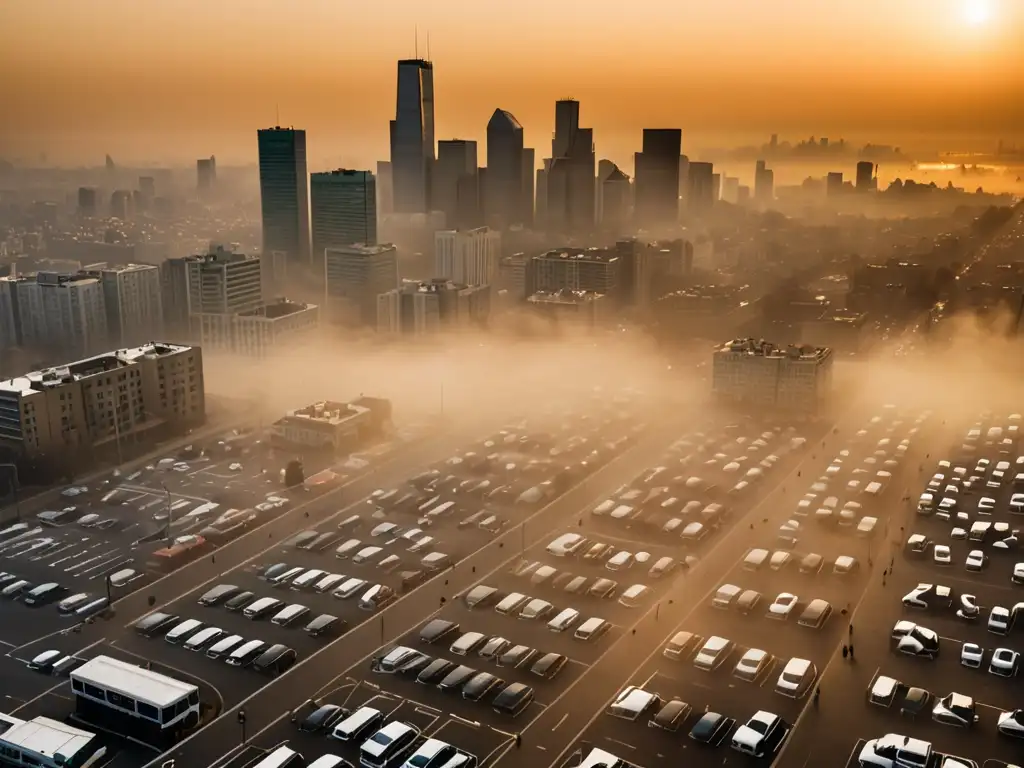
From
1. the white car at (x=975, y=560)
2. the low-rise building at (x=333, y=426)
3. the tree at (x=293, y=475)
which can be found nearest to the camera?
the white car at (x=975, y=560)

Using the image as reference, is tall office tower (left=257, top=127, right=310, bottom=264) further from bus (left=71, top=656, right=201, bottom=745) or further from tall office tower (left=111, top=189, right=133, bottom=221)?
bus (left=71, top=656, right=201, bottom=745)

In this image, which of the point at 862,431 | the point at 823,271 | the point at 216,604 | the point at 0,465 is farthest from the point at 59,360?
the point at 823,271

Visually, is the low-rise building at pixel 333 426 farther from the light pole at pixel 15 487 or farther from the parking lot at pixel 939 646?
the parking lot at pixel 939 646

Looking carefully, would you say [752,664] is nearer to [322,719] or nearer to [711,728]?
[711,728]

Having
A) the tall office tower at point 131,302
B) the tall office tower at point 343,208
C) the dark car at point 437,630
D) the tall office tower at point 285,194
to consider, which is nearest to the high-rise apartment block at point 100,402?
the tall office tower at point 131,302

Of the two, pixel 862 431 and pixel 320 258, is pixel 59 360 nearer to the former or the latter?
pixel 320 258
